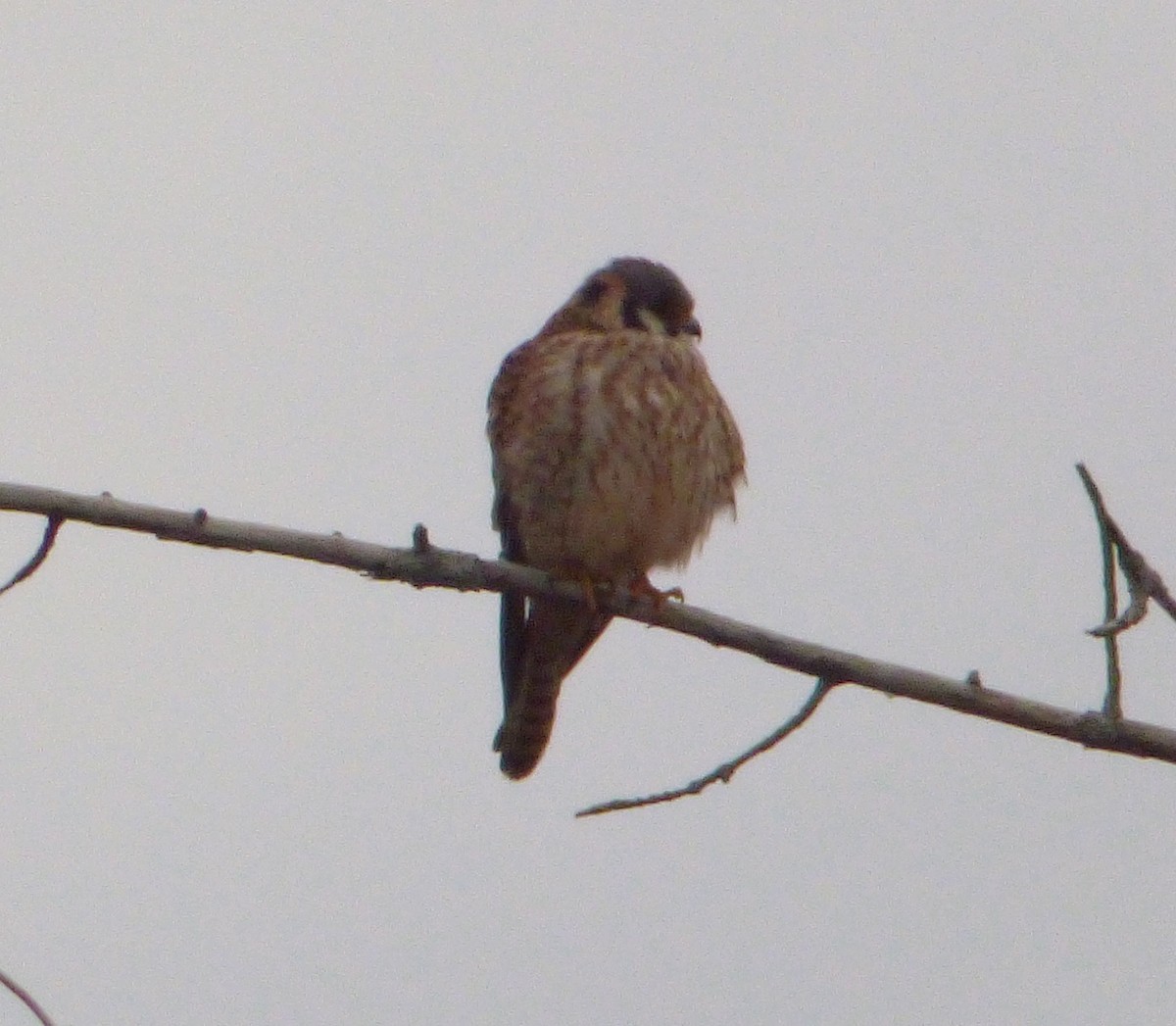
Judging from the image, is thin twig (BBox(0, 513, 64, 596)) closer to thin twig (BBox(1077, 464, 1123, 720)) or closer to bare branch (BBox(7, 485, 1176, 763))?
bare branch (BBox(7, 485, 1176, 763))

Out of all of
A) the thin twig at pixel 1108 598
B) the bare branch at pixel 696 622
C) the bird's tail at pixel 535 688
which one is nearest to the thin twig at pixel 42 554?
the bare branch at pixel 696 622

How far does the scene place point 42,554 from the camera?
276 centimetres

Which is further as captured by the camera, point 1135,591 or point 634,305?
point 634,305

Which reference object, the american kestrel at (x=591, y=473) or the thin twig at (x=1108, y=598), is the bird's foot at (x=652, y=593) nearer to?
the american kestrel at (x=591, y=473)

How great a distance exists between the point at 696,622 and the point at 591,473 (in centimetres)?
144

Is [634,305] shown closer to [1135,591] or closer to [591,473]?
[591,473]

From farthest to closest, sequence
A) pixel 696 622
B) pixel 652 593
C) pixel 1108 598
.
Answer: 1. pixel 652 593
2. pixel 696 622
3. pixel 1108 598

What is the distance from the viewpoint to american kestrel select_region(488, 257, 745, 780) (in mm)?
4711

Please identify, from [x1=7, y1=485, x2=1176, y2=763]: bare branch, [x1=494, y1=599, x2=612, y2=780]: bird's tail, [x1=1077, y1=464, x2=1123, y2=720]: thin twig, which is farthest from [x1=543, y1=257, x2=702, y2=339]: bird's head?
[x1=1077, y1=464, x2=1123, y2=720]: thin twig

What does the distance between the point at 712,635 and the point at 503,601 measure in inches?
83.7

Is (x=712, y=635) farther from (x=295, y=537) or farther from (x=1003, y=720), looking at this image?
(x=295, y=537)

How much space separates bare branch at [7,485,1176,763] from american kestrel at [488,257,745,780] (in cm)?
110

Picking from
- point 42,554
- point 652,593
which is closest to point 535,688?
point 652,593

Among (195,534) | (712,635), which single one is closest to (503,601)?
(712,635)
